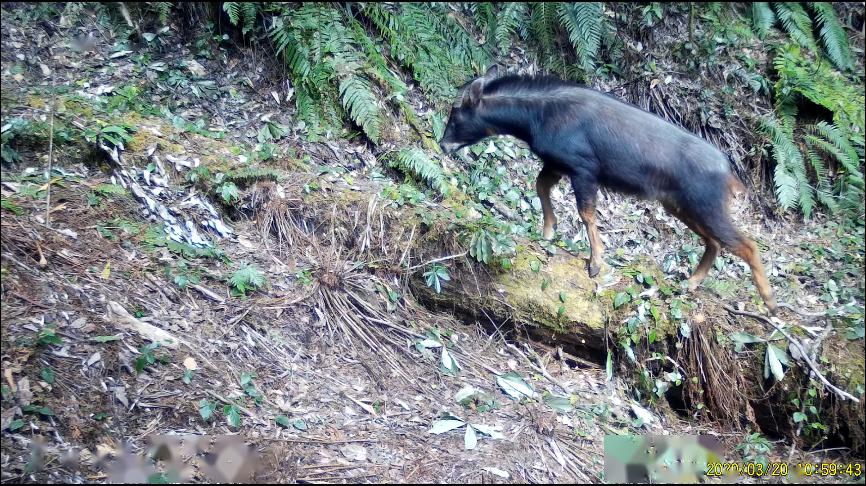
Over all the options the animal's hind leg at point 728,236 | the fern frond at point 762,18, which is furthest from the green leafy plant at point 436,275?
the fern frond at point 762,18

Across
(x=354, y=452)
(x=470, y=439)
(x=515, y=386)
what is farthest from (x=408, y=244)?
(x=354, y=452)

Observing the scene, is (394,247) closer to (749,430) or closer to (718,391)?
(718,391)

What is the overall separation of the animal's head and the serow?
0.42 metres

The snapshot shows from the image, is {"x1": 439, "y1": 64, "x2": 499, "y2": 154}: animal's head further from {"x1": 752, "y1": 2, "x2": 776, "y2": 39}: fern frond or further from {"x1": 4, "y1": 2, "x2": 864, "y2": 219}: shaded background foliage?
{"x1": 752, "y1": 2, "x2": 776, "y2": 39}: fern frond

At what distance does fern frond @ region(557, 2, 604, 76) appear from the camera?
12.3m

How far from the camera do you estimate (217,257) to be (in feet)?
28.5

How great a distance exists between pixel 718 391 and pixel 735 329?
835 millimetres

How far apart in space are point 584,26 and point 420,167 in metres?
4.38

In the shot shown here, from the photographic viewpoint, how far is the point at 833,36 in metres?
13.5

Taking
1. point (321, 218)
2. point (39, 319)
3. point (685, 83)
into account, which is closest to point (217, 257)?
point (321, 218)

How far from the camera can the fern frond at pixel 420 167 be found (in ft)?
34.0

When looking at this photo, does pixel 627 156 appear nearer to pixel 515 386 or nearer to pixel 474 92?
pixel 474 92

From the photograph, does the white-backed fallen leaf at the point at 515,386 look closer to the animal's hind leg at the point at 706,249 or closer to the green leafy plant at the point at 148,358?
the animal's hind leg at the point at 706,249

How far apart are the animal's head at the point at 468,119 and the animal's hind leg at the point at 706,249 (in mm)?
2603
